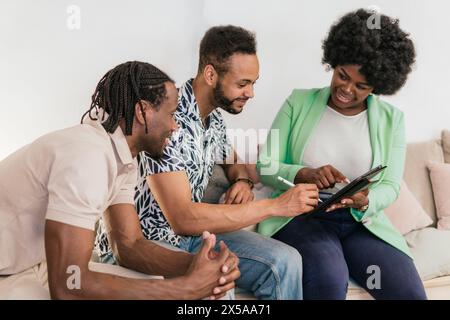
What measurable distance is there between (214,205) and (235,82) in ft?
1.16

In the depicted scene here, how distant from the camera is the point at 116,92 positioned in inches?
47.3

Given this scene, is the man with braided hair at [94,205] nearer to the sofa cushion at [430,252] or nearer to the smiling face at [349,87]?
the smiling face at [349,87]

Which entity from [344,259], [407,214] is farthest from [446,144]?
[344,259]

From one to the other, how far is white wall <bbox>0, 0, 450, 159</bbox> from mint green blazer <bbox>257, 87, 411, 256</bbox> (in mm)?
419

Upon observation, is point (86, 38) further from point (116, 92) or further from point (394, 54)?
point (394, 54)

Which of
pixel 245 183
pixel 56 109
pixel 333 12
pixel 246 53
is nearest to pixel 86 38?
pixel 56 109

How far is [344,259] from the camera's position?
1.47m

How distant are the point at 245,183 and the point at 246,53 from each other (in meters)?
0.39

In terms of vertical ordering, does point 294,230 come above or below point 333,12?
below

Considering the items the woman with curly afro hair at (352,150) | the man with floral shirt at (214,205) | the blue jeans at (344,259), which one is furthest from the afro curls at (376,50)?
the blue jeans at (344,259)

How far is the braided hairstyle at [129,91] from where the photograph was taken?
1189 mm

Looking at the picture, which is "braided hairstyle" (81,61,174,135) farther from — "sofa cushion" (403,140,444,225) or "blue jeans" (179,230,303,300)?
"sofa cushion" (403,140,444,225)

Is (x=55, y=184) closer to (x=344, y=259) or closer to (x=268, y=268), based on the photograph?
(x=268, y=268)

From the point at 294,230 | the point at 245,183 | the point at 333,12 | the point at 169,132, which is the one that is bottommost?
the point at 294,230
